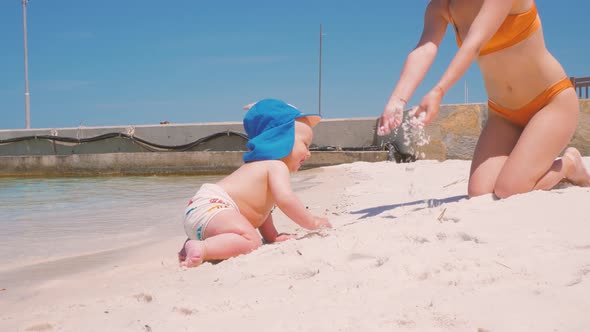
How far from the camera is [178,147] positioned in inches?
411

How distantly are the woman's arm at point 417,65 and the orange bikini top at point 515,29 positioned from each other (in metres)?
0.29

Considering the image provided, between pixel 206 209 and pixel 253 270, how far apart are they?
0.81 metres

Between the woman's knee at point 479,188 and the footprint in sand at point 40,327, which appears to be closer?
the footprint in sand at point 40,327

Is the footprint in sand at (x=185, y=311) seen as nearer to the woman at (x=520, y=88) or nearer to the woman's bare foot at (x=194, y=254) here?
the woman's bare foot at (x=194, y=254)

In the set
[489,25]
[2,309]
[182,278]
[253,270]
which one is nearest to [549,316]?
[253,270]

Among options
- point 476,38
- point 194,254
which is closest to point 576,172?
point 476,38

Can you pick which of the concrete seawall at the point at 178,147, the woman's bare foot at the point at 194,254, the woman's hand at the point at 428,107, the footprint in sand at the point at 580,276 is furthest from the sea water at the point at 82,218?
the footprint in sand at the point at 580,276

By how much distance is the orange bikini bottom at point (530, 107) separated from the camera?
307cm

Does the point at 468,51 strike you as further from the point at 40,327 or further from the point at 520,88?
the point at 40,327

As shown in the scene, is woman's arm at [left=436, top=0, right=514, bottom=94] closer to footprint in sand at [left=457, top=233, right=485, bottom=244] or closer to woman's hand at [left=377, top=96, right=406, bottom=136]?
woman's hand at [left=377, top=96, right=406, bottom=136]

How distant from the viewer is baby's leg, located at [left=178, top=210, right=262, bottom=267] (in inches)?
99.2

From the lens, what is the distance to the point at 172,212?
4812 mm

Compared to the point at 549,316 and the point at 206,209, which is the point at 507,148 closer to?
the point at 206,209

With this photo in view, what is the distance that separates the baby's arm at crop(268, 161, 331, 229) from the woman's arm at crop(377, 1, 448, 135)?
22.9 inches
